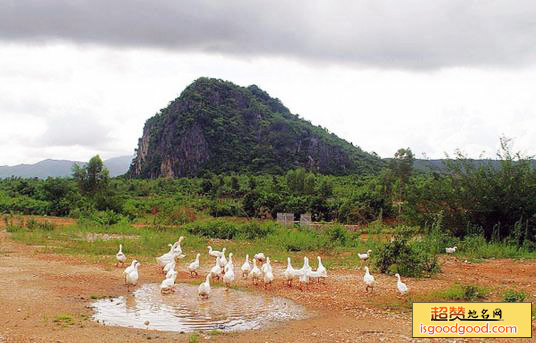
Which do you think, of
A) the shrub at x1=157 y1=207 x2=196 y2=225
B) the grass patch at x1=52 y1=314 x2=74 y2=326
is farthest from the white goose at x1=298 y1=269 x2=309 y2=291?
the shrub at x1=157 y1=207 x2=196 y2=225

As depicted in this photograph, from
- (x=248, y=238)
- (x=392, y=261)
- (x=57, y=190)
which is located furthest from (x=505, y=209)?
(x=57, y=190)

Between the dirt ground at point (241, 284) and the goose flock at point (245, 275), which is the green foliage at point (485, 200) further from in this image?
the goose flock at point (245, 275)

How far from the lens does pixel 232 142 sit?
381ft

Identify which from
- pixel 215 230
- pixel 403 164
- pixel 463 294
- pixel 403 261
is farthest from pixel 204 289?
pixel 403 164

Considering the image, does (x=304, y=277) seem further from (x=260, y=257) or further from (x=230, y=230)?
(x=230, y=230)

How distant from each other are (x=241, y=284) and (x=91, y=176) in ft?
114

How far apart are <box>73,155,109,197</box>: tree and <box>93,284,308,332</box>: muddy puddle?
112ft

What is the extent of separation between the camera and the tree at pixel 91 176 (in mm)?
44250

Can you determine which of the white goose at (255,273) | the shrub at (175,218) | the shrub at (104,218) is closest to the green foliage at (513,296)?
the white goose at (255,273)

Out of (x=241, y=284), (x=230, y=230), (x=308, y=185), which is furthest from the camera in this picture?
(x=308, y=185)

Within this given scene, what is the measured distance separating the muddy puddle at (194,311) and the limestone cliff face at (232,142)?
89.4 m

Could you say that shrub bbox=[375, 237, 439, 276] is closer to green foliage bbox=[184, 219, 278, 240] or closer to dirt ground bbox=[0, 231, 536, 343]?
dirt ground bbox=[0, 231, 536, 343]

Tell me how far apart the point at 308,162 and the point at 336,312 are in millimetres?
101578

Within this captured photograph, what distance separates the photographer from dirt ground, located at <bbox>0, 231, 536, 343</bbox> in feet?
27.5
